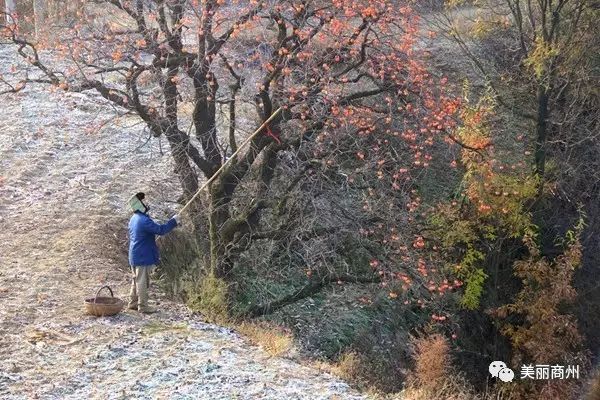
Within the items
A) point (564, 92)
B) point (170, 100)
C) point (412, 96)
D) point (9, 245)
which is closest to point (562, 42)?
point (564, 92)

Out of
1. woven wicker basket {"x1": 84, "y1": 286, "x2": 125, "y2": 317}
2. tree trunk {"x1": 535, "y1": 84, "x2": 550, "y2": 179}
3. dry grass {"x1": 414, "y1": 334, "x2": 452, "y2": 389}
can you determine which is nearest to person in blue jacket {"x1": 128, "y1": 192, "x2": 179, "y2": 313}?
woven wicker basket {"x1": 84, "y1": 286, "x2": 125, "y2": 317}

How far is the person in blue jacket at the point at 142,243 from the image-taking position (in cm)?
956

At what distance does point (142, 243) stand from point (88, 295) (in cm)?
157

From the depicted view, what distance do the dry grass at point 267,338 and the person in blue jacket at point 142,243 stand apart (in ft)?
4.80

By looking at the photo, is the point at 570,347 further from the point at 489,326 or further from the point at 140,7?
the point at 140,7

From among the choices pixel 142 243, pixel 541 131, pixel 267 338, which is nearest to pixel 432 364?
pixel 267 338

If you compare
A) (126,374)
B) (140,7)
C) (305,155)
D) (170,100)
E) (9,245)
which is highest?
(140,7)

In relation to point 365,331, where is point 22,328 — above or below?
above

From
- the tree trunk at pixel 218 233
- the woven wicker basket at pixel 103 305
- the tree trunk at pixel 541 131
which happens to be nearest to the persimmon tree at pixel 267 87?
the tree trunk at pixel 218 233

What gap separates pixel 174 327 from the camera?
9.65 meters

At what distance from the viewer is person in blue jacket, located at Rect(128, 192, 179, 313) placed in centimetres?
956

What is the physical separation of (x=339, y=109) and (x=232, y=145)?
6.53ft

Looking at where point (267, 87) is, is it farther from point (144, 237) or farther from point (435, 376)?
point (435, 376)

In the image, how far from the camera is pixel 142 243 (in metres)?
9.72
